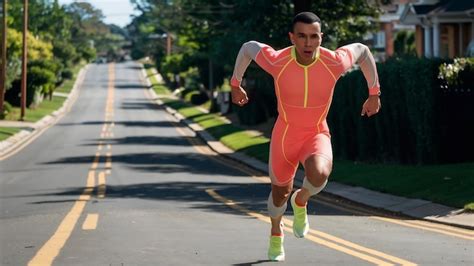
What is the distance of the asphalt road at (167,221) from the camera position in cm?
1063

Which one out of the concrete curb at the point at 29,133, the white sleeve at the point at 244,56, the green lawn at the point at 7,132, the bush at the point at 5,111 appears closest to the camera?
the white sleeve at the point at 244,56

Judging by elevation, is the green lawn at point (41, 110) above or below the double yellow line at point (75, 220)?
above

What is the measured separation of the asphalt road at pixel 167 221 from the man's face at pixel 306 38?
80.7 inches

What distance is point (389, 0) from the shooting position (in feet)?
150

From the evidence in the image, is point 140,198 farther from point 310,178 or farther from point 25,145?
point 25,145

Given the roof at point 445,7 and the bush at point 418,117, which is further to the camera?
the roof at point 445,7

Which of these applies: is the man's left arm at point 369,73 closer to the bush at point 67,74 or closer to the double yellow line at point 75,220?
the double yellow line at point 75,220

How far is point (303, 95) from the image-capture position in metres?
9.10

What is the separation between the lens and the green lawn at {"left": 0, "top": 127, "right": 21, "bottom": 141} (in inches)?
1898

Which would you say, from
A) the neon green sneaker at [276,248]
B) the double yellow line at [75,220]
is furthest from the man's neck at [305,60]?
the double yellow line at [75,220]

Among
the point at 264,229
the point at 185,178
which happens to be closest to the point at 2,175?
the point at 185,178

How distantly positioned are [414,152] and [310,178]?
18.7 m

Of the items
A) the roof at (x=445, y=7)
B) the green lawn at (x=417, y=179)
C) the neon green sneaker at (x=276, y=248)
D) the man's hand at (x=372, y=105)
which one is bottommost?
the green lawn at (x=417, y=179)

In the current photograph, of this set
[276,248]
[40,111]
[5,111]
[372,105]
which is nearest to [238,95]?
[372,105]
